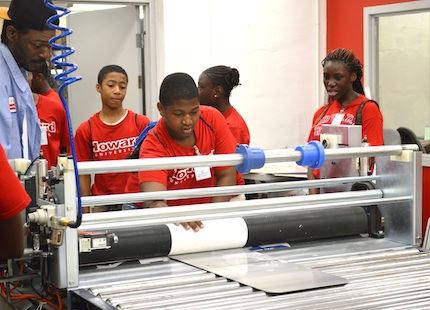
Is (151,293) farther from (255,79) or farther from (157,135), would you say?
(255,79)

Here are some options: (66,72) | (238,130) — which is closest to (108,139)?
(238,130)

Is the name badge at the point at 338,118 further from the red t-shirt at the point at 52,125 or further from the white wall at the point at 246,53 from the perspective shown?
the white wall at the point at 246,53

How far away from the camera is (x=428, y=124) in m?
6.10

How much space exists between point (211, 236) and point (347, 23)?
4619 millimetres

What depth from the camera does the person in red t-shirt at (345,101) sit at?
163 inches

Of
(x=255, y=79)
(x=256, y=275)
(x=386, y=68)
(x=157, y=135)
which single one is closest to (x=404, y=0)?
(x=386, y=68)

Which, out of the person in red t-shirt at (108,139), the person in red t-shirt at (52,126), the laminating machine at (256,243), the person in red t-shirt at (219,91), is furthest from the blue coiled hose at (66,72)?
the person in red t-shirt at (219,91)

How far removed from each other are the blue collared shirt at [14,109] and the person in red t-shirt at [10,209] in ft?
3.76

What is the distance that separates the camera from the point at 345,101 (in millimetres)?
4328

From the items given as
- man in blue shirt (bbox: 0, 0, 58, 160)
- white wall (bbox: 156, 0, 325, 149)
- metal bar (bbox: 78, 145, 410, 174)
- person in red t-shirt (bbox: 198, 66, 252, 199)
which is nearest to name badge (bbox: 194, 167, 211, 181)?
metal bar (bbox: 78, 145, 410, 174)

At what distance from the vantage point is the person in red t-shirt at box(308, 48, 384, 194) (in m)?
4.14

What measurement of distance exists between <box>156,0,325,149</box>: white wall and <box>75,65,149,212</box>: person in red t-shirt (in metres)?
1.76

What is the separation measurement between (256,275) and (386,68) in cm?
452

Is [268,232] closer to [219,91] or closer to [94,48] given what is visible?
[219,91]
